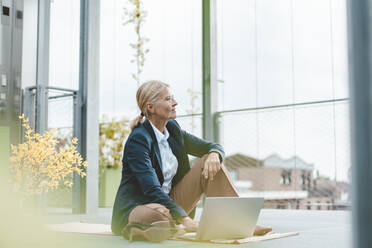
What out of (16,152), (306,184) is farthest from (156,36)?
(16,152)

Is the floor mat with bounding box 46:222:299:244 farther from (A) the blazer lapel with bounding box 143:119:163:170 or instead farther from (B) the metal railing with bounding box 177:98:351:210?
(B) the metal railing with bounding box 177:98:351:210

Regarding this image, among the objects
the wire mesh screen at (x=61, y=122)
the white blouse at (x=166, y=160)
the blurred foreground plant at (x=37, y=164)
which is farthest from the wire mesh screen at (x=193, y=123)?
the white blouse at (x=166, y=160)

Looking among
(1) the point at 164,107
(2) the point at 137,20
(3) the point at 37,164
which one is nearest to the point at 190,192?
(1) the point at 164,107

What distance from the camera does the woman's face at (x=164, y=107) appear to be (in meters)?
2.09

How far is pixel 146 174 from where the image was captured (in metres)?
1.92

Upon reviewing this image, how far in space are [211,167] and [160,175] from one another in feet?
0.78

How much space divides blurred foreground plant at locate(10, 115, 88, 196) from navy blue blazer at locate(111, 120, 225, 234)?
4.10 ft

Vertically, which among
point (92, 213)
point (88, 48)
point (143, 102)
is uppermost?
point (88, 48)

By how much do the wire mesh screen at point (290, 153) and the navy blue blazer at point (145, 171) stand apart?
244 centimetres

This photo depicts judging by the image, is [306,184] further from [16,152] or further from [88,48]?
[16,152]

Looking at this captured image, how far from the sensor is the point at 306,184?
4562 mm

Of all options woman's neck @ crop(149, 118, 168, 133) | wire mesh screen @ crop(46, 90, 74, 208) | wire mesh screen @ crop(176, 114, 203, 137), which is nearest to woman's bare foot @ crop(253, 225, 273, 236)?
woman's neck @ crop(149, 118, 168, 133)

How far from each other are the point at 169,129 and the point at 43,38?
2.00 meters

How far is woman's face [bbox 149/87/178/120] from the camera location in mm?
2088
